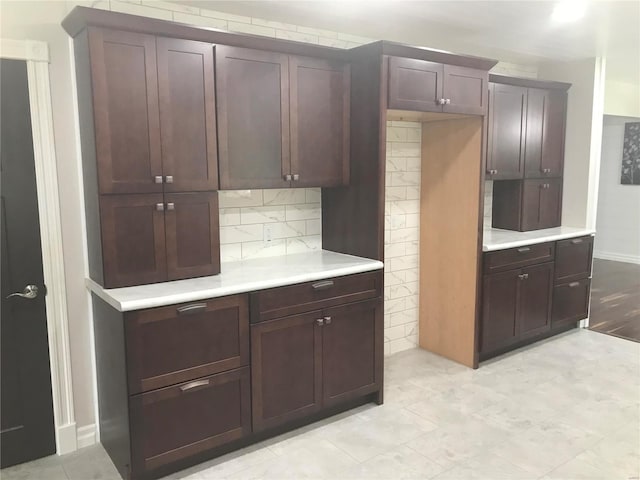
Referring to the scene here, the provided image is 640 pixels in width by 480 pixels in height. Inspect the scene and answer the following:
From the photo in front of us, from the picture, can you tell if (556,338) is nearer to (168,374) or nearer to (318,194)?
(318,194)

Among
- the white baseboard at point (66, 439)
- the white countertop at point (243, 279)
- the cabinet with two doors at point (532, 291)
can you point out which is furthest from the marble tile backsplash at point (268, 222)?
the cabinet with two doors at point (532, 291)

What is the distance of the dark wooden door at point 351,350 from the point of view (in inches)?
122

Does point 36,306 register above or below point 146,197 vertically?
below

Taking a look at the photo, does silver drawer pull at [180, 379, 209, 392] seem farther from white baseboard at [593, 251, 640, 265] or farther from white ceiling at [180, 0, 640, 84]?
white baseboard at [593, 251, 640, 265]

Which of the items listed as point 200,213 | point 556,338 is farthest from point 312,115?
point 556,338

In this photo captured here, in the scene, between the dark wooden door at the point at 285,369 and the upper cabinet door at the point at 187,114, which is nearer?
the upper cabinet door at the point at 187,114

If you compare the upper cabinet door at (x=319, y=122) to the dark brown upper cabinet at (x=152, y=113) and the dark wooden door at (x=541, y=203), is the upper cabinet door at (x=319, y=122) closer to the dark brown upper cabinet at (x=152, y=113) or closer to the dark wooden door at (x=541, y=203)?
the dark brown upper cabinet at (x=152, y=113)

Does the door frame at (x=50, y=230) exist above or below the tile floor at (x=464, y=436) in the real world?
above

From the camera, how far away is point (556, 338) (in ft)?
15.4

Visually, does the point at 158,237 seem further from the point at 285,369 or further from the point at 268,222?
the point at 285,369

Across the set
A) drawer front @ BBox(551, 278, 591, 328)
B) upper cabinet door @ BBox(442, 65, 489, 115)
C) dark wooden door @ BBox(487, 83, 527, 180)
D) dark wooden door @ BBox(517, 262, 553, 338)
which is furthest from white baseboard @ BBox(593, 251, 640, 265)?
upper cabinet door @ BBox(442, 65, 489, 115)

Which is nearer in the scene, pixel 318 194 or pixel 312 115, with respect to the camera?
pixel 312 115

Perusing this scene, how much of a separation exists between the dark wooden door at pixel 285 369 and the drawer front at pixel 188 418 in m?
0.09

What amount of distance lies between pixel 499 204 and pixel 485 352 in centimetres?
148
